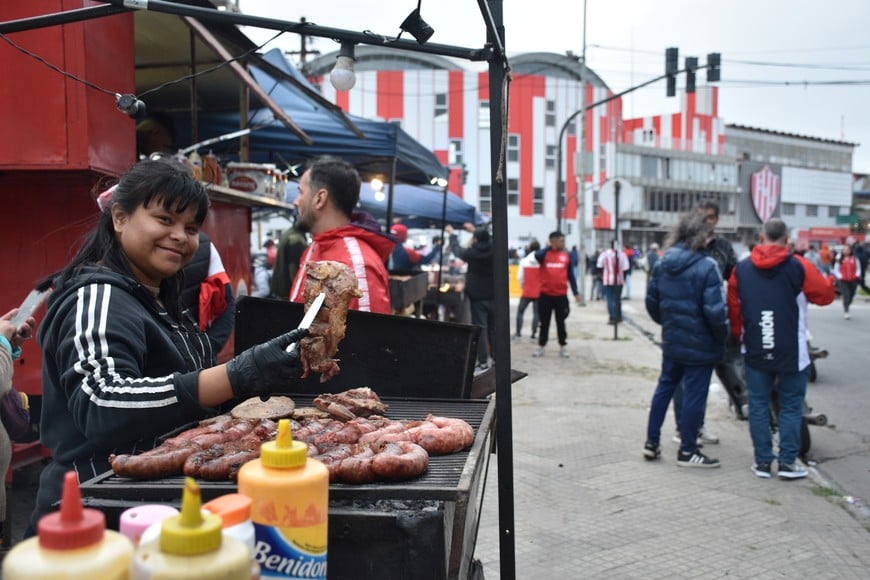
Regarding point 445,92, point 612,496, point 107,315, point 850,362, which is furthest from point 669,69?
point 445,92

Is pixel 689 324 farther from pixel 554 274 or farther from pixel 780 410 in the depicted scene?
pixel 554 274

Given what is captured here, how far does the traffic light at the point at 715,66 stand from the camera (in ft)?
61.0

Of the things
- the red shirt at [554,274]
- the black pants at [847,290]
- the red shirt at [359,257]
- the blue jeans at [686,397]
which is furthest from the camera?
the black pants at [847,290]

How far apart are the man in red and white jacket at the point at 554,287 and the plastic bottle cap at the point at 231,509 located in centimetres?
1122

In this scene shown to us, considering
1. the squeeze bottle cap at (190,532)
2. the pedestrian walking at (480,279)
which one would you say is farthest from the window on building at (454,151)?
the squeeze bottle cap at (190,532)

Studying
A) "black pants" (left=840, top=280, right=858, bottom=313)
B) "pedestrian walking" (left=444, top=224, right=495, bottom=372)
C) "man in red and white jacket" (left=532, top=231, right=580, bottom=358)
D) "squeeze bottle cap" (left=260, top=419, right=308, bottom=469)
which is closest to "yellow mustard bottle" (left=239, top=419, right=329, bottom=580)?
"squeeze bottle cap" (left=260, top=419, right=308, bottom=469)

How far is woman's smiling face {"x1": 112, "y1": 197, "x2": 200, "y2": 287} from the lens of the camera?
2.30 m

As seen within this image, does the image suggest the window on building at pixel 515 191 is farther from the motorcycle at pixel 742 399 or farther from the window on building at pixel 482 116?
the motorcycle at pixel 742 399

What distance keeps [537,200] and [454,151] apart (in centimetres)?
724

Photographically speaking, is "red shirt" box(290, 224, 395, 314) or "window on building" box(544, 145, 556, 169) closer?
"red shirt" box(290, 224, 395, 314)

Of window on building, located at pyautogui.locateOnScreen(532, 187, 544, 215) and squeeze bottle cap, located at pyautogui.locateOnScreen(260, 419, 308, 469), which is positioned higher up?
window on building, located at pyautogui.locateOnScreen(532, 187, 544, 215)

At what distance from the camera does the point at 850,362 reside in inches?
453

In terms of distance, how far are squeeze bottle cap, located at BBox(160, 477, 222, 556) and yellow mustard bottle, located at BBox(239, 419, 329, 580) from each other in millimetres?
263

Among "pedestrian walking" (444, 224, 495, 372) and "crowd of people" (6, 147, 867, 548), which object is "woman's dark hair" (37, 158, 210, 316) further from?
"pedestrian walking" (444, 224, 495, 372)
